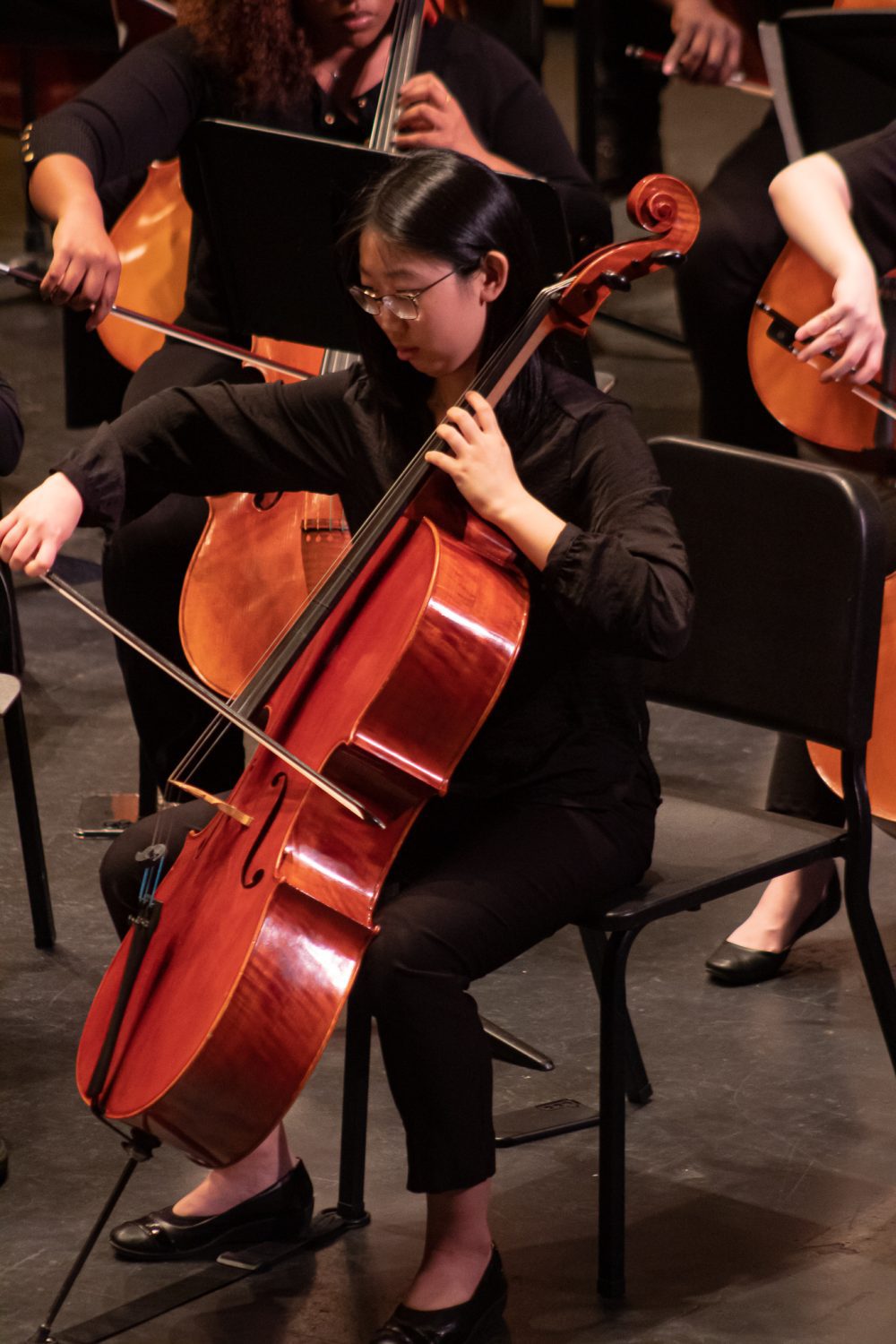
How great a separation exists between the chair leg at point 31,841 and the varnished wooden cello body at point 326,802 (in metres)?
0.72

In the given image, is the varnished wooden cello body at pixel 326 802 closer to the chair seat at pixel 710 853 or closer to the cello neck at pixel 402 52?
the chair seat at pixel 710 853

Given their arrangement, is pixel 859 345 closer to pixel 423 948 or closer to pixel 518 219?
pixel 518 219

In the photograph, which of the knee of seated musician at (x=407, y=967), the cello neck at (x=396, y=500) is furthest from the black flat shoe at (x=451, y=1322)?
the cello neck at (x=396, y=500)

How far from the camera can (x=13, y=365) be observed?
478 cm

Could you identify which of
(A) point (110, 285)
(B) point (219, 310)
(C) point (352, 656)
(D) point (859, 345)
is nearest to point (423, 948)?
(C) point (352, 656)

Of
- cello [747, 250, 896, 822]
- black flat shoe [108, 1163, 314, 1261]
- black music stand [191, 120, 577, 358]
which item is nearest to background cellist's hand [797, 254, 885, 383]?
cello [747, 250, 896, 822]

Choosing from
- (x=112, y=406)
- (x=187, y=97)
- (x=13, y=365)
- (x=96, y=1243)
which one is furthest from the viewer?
(x=13, y=365)

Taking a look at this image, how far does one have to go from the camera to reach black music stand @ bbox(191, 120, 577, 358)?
2314mm

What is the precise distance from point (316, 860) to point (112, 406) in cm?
222

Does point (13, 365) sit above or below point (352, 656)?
below

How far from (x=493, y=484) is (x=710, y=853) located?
1.50 ft

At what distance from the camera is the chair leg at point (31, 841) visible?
8.08ft


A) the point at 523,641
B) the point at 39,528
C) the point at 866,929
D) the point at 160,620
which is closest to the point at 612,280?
the point at 523,641

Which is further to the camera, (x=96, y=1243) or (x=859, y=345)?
(x=859, y=345)
